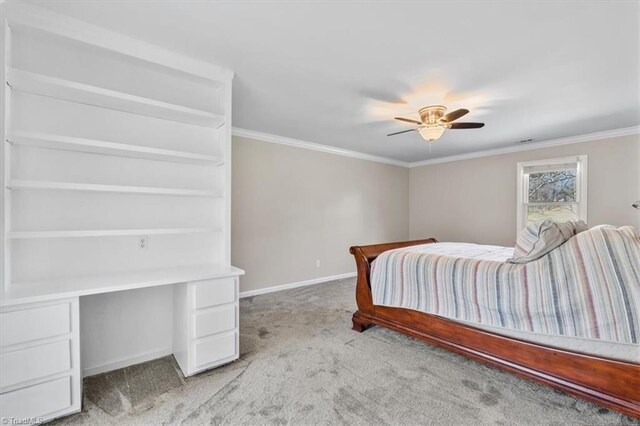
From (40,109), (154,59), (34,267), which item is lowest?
(34,267)

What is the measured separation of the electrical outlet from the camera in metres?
2.32

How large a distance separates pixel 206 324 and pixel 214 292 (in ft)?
0.79

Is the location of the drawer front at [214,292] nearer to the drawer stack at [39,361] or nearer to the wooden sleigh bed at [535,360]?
the drawer stack at [39,361]

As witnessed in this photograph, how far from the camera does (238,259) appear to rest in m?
4.09

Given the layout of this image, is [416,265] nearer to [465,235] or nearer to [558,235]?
[558,235]

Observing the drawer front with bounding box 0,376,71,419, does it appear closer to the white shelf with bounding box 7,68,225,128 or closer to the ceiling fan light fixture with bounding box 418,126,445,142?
the white shelf with bounding box 7,68,225,128

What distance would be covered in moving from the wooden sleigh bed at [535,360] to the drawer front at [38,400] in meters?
2.40

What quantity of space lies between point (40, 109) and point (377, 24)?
2.34m

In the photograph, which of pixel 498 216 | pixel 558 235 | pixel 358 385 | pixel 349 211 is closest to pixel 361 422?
pixel 358 385

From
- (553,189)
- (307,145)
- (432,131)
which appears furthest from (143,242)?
(553,189)

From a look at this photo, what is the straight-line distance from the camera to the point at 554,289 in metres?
1.90

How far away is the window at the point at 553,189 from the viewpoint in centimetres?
432

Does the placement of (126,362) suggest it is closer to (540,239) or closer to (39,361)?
(39,361)

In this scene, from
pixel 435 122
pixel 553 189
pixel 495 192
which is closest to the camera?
pixel 435 122
